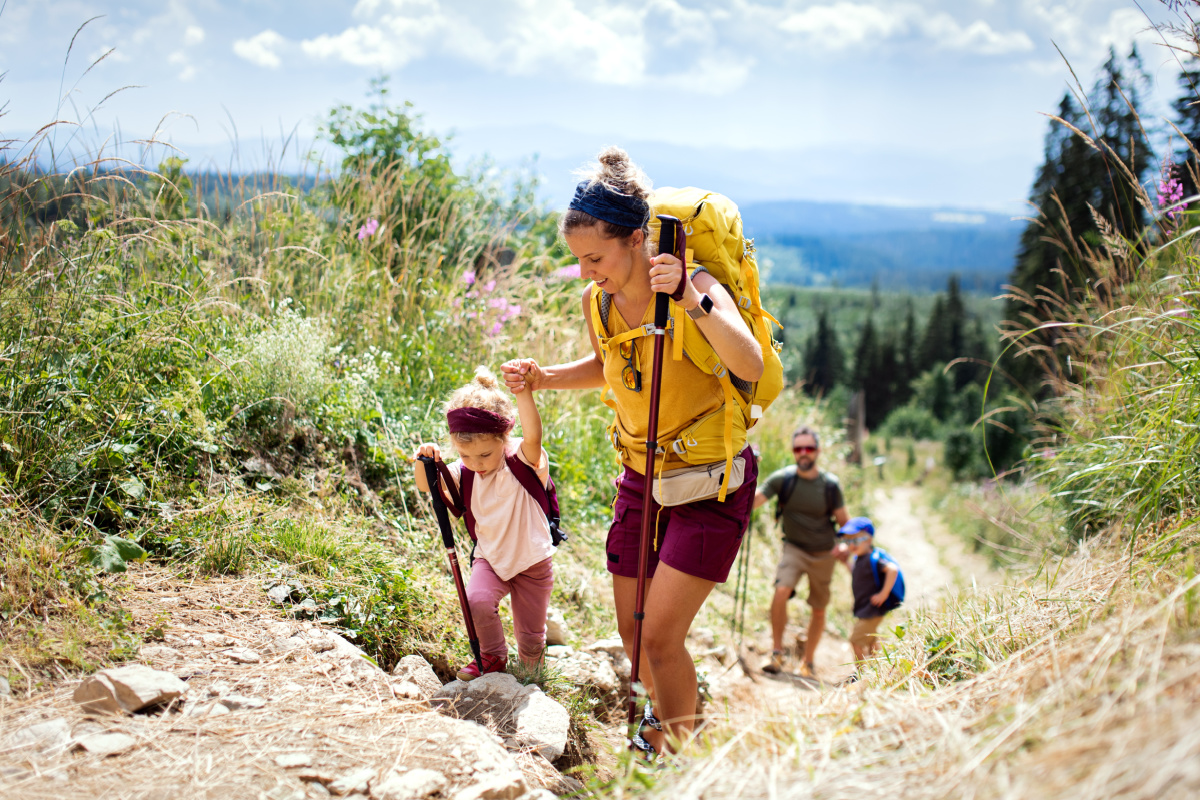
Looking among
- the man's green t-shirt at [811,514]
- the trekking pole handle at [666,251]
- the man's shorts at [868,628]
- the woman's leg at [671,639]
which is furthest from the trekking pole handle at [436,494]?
the man's green t-shirt at [811,514]

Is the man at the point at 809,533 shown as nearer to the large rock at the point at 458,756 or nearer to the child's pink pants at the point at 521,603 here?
the child's pink pants at the point at 521,603

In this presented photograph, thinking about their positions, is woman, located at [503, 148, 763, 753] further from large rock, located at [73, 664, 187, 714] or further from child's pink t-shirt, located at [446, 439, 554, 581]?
large rock, located at [73, 664, 187, 714]

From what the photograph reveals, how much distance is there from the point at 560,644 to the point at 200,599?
5.72ft

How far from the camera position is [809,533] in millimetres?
6023

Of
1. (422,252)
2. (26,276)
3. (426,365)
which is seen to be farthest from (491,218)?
(26,276)

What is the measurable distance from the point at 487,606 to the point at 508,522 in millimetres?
358

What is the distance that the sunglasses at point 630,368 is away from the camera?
2.53 meters

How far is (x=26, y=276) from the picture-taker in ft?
11.0

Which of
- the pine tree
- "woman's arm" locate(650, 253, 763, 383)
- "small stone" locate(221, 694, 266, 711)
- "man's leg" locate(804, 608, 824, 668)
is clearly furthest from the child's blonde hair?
the pine tree

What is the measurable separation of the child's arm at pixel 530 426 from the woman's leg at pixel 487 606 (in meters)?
0.55

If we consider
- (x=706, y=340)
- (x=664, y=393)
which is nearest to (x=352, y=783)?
(x=664, y=393)

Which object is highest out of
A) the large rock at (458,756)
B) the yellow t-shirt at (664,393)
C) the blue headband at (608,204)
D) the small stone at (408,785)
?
the blue headband at (608,204)

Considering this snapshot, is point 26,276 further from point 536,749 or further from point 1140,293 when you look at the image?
point 1140,293

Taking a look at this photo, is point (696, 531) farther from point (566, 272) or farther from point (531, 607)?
point (566, 272)
